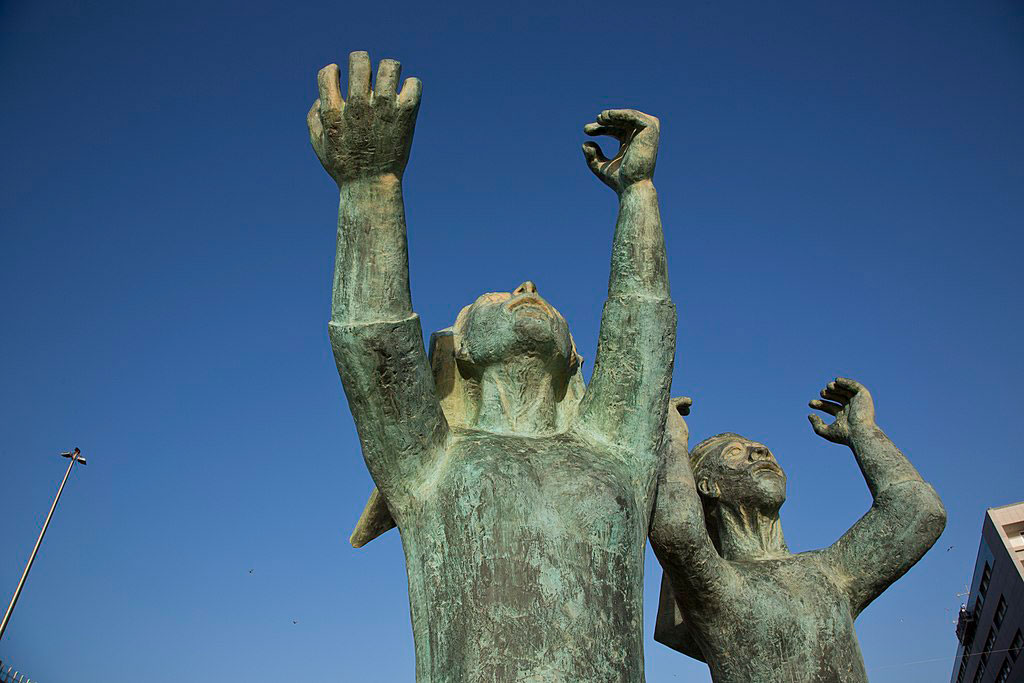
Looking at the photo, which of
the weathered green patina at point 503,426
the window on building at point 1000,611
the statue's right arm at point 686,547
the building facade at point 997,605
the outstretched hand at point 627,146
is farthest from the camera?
the window on building at point 1000,611

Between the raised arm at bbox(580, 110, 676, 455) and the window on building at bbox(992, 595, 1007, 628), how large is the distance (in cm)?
3554

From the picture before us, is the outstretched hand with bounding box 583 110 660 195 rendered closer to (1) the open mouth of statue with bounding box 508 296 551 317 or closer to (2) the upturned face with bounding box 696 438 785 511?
(1) the open mouth of statue with bounding box 508 296 551 317

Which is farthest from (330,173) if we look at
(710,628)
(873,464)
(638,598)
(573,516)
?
(873,464)

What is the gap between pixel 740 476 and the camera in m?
5.10

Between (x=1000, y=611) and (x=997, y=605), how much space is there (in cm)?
24

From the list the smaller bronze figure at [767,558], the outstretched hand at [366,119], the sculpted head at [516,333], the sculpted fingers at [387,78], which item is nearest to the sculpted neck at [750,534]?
the smaller bronze figure at [767,558]

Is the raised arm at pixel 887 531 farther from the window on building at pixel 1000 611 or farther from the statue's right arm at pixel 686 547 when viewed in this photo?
the window on building at pixel 1000 611

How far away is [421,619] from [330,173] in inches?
73.9

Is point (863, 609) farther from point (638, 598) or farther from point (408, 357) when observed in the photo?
point (408, 357)

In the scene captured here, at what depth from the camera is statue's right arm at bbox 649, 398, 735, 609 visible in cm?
438

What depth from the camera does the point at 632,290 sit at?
405 cm

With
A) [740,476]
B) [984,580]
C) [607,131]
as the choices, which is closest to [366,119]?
[607,131]

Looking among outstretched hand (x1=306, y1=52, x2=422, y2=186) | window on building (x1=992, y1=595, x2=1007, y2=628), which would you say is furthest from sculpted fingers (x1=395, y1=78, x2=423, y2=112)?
window on building (x1=992, y1=595, x2=1007, y2=628)

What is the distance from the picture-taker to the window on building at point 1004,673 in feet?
108
